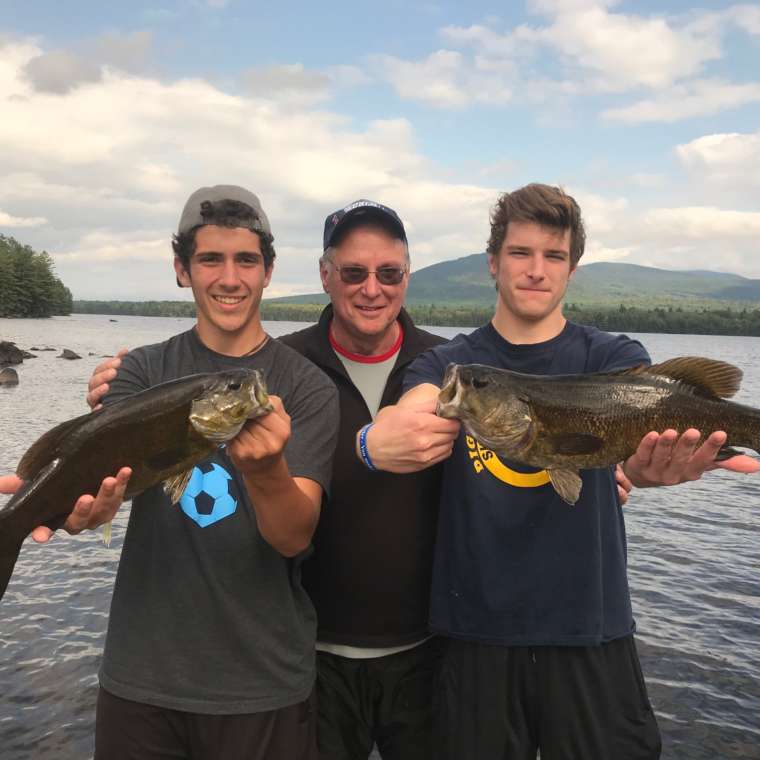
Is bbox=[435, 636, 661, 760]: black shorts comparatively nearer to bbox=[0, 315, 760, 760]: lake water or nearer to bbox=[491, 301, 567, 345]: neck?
bbox=[491, 301, 567, 345]: neck

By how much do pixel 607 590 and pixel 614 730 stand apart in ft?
2.60

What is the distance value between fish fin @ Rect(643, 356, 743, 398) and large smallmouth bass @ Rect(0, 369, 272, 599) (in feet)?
8.89

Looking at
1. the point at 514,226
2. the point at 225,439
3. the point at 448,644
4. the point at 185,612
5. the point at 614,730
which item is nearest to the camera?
the point at 225,439

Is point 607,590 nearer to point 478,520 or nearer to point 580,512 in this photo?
point 580,512

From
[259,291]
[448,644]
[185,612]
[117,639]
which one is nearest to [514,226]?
[259,291]

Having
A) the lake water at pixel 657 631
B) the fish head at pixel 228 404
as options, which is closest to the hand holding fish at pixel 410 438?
the fish head at pixel 228 404

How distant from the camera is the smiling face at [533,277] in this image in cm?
445

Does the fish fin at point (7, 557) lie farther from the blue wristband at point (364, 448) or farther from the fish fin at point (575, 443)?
the fish fin at point (575, 443)

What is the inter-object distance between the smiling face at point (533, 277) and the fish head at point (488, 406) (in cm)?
80

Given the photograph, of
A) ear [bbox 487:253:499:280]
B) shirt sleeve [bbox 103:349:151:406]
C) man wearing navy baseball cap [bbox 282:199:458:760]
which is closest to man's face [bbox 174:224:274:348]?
shirt sleeve [bbox 103:349:151:406]

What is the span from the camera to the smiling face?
4445 millimetres

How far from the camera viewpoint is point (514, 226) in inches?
181

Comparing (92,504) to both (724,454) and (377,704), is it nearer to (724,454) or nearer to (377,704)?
(377,704)

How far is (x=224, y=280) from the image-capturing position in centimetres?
418
